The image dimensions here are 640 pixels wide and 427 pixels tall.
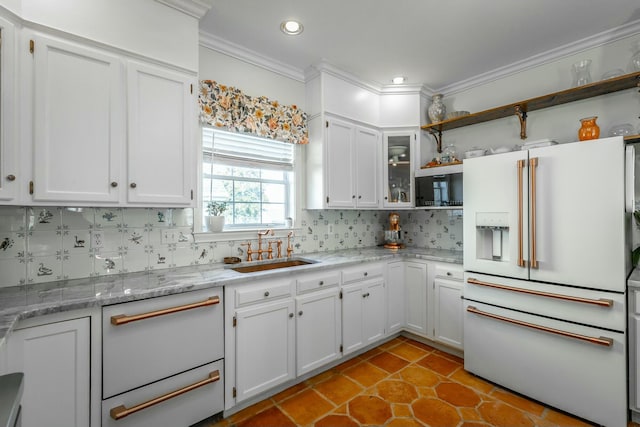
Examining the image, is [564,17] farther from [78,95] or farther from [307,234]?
[78,95]

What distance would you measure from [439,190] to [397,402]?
1955mm

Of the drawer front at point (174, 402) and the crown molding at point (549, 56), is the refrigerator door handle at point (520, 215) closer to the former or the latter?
the crown molding at point (549, 56)

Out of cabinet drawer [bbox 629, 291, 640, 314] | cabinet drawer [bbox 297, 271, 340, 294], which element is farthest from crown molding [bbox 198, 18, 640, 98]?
cabinet drawer [bbox 629, 291, 640, 314]

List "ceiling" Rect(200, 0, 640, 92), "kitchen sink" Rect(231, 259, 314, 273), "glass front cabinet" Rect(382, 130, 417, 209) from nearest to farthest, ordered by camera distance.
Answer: "ceiling" Rect(200, 0, 640, 92)
"kitchen sink" Rect(231, 259, 314, 273)
"glass front cabinet" Rect(382, 130, 417, 209)

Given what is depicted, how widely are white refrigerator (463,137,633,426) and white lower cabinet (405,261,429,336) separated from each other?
515 mm

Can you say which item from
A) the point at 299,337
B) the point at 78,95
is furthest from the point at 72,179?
the point at 299,337

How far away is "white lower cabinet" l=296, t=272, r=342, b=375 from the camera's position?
2318mm

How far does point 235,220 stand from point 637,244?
10.5 feet

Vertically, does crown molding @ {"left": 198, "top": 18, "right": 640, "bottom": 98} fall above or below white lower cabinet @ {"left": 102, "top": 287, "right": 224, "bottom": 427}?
above

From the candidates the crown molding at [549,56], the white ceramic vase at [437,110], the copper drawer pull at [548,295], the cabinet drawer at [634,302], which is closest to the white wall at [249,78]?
the white ceramic vase at [437,110]

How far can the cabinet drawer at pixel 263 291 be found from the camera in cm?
200

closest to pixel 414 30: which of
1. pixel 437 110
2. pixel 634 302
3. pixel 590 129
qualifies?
pixel 437 110

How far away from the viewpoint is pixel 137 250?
2.10 meters

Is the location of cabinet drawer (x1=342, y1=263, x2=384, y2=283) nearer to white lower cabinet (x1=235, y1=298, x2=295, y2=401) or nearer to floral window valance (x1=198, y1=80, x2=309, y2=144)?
white lower cabinet (x1=235, y1=298, x2=295, y2=401)
